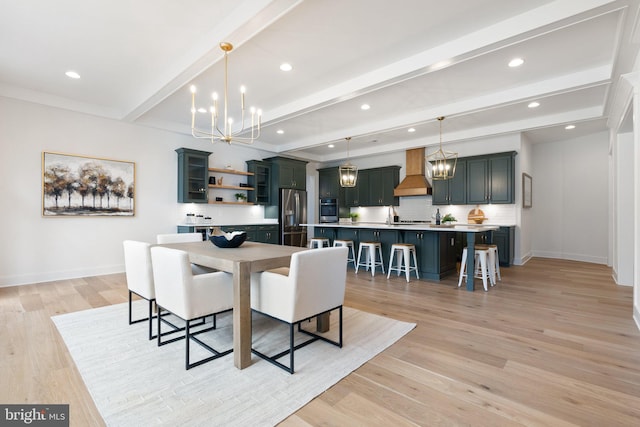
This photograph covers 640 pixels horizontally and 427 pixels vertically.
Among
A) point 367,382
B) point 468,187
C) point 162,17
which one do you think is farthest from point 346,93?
point 468,187

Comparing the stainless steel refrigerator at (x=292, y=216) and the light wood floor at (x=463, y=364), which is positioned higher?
the stainless steel refrigerator at (x=292, y=216)

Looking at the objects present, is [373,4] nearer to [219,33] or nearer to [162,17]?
[219,33]

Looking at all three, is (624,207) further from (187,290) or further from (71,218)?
(71,218)

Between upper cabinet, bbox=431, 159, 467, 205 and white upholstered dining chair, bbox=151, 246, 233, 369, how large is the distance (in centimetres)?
588

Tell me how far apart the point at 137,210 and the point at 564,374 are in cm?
631

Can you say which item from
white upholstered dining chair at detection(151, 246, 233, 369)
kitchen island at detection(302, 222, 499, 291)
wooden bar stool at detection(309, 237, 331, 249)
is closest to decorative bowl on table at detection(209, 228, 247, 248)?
white upholstered dining chair at detection(151, 246, 233, 369)

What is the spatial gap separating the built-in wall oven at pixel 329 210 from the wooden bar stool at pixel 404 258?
3769 mm

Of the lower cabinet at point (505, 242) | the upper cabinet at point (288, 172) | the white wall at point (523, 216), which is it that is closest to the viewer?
the lower cabinet at point (505, 242)

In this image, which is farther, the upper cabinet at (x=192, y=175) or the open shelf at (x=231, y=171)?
the open shelf at (x=231, y=171)

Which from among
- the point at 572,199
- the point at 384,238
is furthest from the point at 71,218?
the point at 572,199

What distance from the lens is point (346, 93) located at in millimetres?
4188

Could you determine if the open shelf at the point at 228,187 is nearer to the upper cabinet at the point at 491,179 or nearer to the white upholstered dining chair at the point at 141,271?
the white upholstered dining chair at the point at 141,271

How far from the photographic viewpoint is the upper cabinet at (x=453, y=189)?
6.76 m

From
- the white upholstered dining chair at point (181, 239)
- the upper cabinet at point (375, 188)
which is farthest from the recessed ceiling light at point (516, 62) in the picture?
the upper cabinet at point (375, 188)
